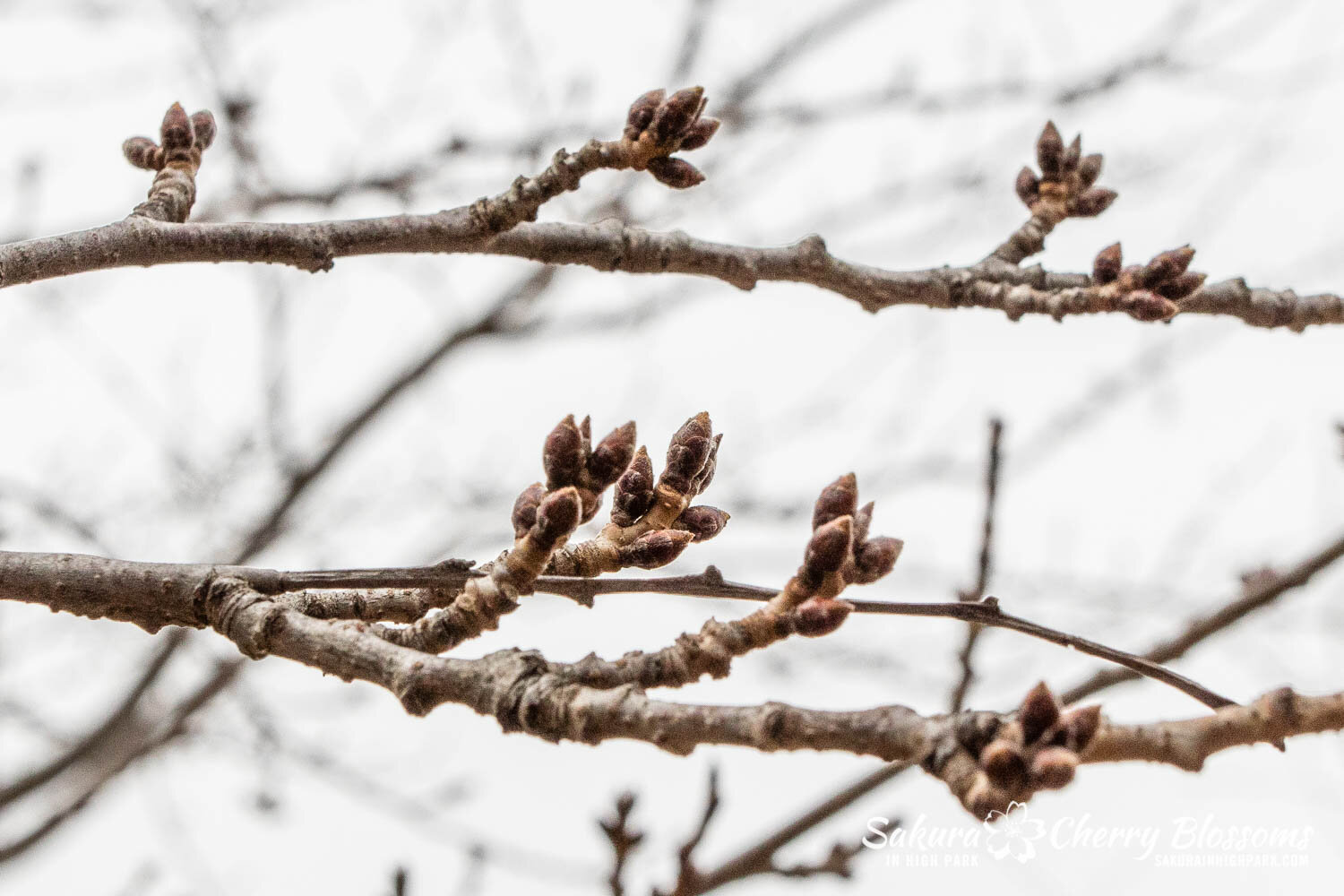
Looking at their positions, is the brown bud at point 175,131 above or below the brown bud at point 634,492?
above

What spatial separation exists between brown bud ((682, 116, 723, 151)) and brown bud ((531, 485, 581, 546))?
0.86 m

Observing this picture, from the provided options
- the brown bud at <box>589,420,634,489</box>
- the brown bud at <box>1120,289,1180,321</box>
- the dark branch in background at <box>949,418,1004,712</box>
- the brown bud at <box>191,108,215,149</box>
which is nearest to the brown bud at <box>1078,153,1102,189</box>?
the brown bud at <box>1120,289,1180,321</box>

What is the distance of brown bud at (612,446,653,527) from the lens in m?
1.51

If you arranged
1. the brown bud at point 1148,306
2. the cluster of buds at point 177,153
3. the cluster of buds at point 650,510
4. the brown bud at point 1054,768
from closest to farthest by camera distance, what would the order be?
the brown bud at point 1054,768 < the cluster of buds at point 650,510 < the brown bud at point 1148,306 < the cluster of buds at point 177,153

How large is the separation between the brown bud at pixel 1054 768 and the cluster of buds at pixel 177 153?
71.4 inches

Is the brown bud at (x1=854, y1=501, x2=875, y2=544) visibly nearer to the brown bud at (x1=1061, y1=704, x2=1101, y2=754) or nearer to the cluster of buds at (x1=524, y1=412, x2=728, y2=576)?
the cluster of buds at (x1=524, y1=412, x2=728, y2=576)

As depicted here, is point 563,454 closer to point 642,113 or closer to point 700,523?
point 700,523

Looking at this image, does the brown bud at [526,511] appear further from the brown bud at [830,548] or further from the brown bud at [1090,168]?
the brown bud at [1090,168]

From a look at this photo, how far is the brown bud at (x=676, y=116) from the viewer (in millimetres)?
1842

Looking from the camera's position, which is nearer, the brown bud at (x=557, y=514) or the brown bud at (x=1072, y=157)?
the brown bud at (x=557, y=514)

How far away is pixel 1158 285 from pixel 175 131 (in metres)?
1.95

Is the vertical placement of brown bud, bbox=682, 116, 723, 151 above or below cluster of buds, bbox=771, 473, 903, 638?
above

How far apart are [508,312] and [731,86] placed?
2.01 m

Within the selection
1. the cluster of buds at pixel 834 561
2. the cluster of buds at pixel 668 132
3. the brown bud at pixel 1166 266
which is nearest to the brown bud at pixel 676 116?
the cluster of buds at pixel 668 132
